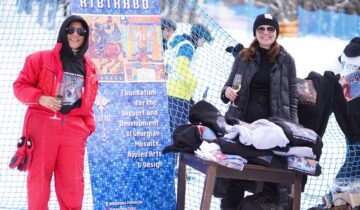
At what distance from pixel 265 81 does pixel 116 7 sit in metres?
1.09

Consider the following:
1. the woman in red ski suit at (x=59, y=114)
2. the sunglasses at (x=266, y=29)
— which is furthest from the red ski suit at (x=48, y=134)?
the sunglasses at (x=266, y=29)

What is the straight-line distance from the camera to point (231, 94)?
3195mm

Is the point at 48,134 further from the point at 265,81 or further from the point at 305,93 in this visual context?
the point at 305,93

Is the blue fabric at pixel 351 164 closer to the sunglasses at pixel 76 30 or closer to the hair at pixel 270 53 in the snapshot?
the hair at pixel 270 53

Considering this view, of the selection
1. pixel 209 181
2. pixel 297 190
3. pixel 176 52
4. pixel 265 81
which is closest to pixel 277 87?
pixel 265 81

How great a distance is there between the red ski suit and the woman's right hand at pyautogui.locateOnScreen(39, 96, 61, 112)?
60 millimetres

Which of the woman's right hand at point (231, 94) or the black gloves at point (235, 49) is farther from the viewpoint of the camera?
the black gloves at point (235, 49)

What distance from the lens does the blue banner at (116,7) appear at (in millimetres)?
3656

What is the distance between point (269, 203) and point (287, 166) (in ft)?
1.10

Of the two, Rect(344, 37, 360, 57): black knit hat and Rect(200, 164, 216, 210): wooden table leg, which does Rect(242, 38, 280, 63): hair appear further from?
Rect(344, 37, 360, 57): black knit hat

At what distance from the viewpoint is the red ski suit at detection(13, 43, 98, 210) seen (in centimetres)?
302

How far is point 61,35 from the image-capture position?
10.1 feet

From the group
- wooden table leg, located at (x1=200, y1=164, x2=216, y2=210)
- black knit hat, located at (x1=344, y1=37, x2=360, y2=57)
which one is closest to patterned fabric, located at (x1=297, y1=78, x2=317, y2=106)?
black knit hat, located at (x1=344, y1=37, x2=360, y2=57)

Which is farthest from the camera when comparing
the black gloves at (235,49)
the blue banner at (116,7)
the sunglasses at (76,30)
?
the black gloves at (235,49)
